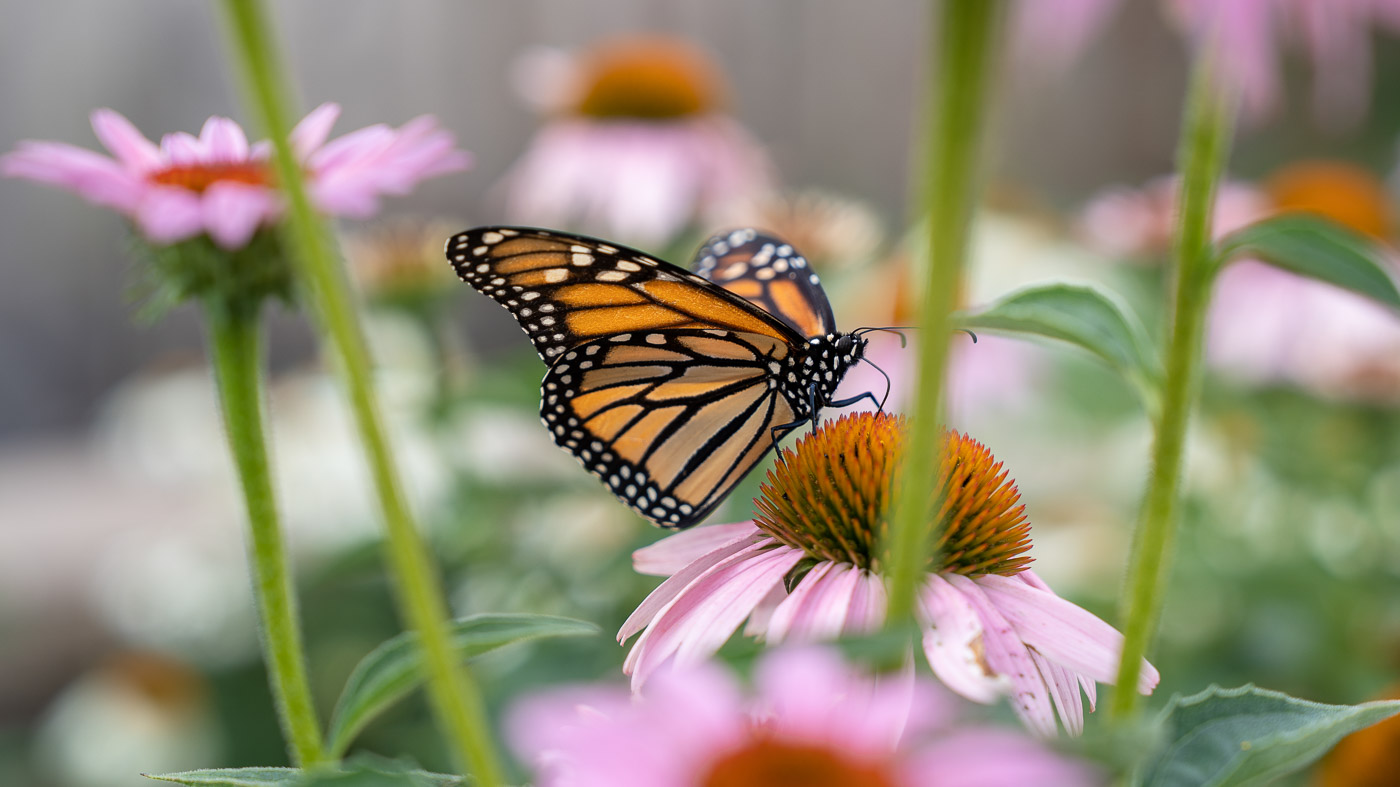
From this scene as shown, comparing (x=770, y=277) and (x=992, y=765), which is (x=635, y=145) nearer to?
(x=770, y=277)

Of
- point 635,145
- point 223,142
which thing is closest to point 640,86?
point 635,145

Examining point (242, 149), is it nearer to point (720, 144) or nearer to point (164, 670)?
point (720, 144)

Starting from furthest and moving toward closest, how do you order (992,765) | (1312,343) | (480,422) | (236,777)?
(480,422) < (1312,343) < (236,777) < (992,765)

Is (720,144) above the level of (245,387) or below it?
above

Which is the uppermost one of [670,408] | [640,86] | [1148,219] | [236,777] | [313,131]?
[640,86]

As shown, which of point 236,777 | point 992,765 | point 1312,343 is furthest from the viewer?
point 1312,343

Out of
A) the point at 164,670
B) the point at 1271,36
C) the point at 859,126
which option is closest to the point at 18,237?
the point at 164,670

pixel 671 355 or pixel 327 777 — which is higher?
pixel 671 355
